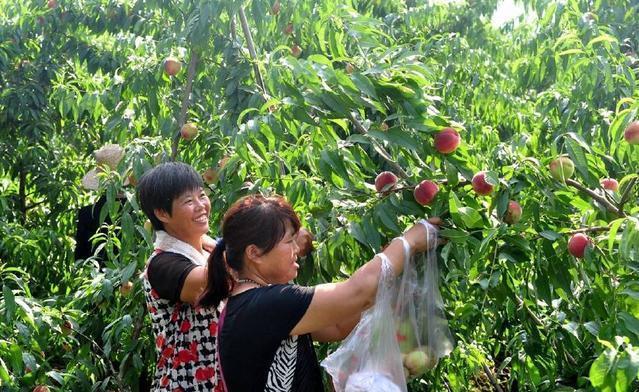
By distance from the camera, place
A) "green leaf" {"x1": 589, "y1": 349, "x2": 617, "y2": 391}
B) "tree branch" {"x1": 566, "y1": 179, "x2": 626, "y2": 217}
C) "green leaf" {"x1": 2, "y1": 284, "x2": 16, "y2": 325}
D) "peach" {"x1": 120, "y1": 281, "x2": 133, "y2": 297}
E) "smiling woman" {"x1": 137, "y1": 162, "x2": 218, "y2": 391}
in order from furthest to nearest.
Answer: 1. "peach" {"x1": 120, "y1": 281, "x2": 133, "y2": 297}
2. "green leaf" {"x1": 2, "y1": 284, "x2": 16, "y2": 325}
3. "smiling woman" {"x1": 137, "y1": 162, "x2": 218, "y2": 391}
4. "tree branch" {"x1": 566, "y1": 179, "x2": 626, "y2": 217}
5. "green leaf" {"x1": 589, "y1": 349, "x2": 617, "y2": 391}

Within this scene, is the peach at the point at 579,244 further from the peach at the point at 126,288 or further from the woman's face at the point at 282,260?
the peach at the point at 126,288

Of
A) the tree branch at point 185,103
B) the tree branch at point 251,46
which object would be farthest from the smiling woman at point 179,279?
the tree branch at point 185,103

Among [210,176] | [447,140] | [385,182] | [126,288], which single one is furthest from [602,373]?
[126,288]

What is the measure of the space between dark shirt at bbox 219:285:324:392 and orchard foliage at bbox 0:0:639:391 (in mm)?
329

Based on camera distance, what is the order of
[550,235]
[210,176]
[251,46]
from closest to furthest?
[550,235], [210,176], [251,46]

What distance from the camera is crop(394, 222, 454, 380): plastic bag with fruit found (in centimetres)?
183

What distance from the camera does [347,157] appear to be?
2.05 meters

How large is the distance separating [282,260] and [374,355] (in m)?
0.27

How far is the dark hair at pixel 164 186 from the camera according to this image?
2.10 m

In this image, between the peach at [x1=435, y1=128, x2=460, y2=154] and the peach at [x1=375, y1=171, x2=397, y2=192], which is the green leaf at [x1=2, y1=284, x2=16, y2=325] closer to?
the peach at [x1=375, y1=171, x2=397, y2=192]

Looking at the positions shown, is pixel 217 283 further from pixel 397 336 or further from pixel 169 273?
pixel 397 336

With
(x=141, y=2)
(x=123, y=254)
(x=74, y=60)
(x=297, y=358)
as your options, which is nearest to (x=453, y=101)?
(x=141, y=2)

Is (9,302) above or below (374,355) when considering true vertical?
below

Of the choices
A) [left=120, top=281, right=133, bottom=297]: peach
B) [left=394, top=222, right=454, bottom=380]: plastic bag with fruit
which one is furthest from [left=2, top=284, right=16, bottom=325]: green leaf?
[left=394, top=222, right=454, bottom=380]: plastic bag with fruit
